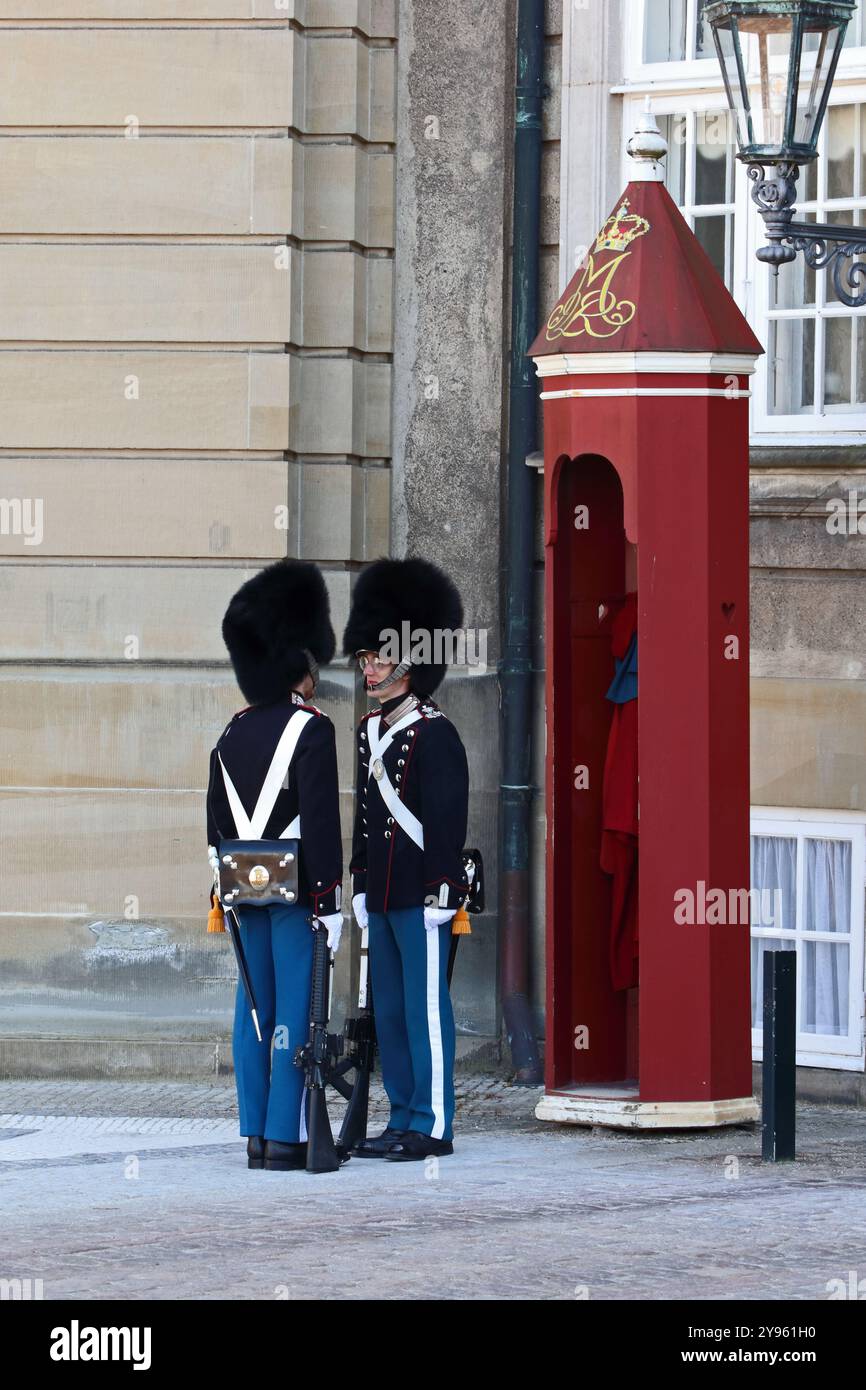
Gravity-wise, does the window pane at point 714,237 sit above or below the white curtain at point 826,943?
above

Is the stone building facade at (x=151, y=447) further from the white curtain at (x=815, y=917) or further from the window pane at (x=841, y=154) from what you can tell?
the window pane at (x=841, y=154)

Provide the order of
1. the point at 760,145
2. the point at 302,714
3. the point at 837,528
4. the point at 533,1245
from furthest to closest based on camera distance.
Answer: the point at 837,528
the point at 302,714
the point at 760,145
the point at 533,1245

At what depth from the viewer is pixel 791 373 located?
9.56 metres

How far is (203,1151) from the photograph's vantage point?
26.1ft

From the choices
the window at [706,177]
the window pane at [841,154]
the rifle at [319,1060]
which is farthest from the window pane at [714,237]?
the rifle at [319,1060]

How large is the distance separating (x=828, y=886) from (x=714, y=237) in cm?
259

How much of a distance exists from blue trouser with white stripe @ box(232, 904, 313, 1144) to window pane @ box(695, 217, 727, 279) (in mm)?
3603

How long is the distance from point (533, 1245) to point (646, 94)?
203 inches

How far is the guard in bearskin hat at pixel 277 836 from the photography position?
24.4 feet

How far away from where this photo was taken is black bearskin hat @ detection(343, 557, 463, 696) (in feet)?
25.5

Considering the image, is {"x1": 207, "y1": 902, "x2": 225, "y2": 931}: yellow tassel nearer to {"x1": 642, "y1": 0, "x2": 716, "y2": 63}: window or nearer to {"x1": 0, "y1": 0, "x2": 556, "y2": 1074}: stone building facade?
{"x1": 0, "y1": 0, "x2": 556, "y2": 1074}: stone building facade

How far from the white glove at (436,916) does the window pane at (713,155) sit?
11.7 feet
